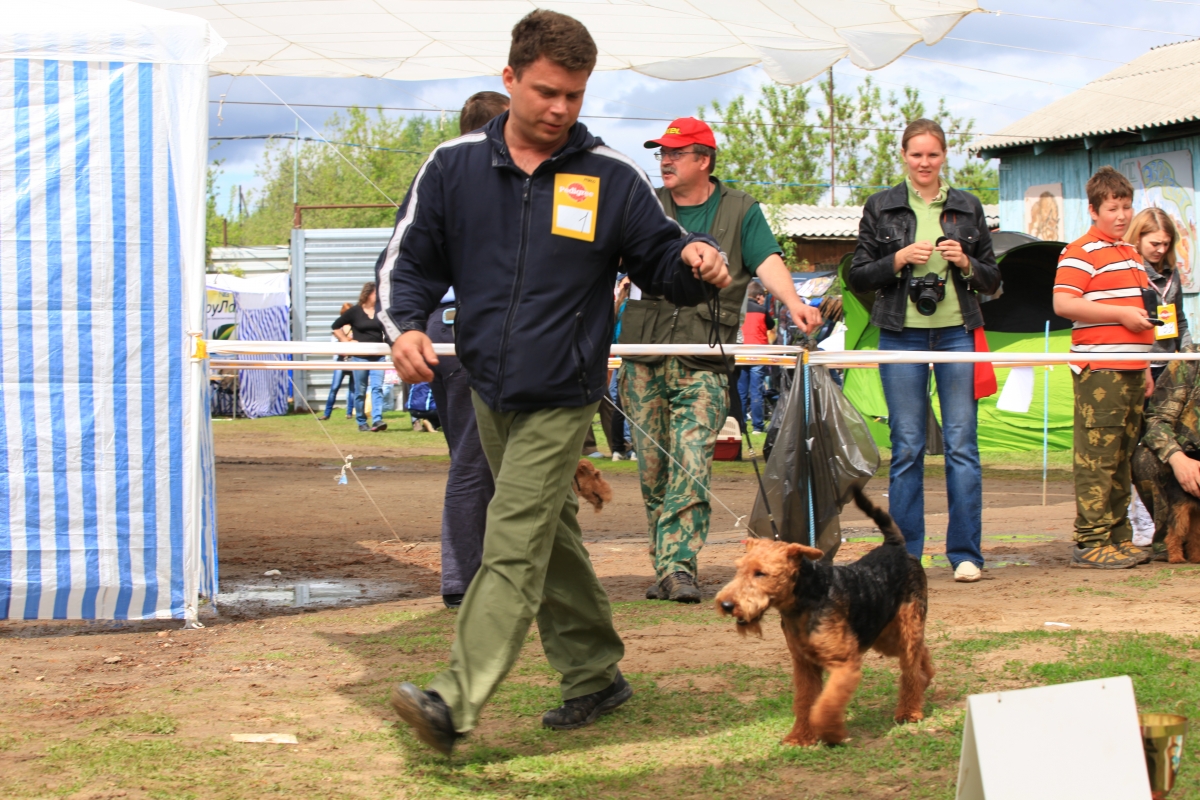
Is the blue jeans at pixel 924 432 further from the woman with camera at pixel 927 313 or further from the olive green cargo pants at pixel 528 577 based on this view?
the olive green cargo pants at pixel 528 577

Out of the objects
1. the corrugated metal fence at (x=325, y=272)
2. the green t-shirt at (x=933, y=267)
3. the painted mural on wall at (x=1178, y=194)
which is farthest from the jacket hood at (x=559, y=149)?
the corrugated metal fence at (x=325, y=272)

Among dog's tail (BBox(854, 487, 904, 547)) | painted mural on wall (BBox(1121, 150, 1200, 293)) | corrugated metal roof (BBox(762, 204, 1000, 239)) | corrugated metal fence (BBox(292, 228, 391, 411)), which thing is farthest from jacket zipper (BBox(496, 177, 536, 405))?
corrugated metal roof (BBox(762, 204, 1000, 239))

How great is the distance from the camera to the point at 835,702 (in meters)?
3.36

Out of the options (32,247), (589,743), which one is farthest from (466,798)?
(32,247)

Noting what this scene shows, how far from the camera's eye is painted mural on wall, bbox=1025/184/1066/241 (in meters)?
21.2

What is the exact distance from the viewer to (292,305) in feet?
77.0

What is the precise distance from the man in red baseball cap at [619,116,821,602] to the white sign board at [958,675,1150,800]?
302cm

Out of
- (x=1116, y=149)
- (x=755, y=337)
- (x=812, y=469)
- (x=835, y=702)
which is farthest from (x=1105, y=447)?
(x=1116, y=149)

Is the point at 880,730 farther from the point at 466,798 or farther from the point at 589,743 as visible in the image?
the point at 466,798

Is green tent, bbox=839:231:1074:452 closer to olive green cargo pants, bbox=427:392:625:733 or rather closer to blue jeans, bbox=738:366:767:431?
blue jeans, bbox=738:366:767:431

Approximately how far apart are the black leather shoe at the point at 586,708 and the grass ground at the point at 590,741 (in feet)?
0.15

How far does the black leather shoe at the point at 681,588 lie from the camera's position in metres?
5.60

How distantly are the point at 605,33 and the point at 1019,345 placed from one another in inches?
344

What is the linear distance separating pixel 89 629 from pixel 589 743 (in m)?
3.05
